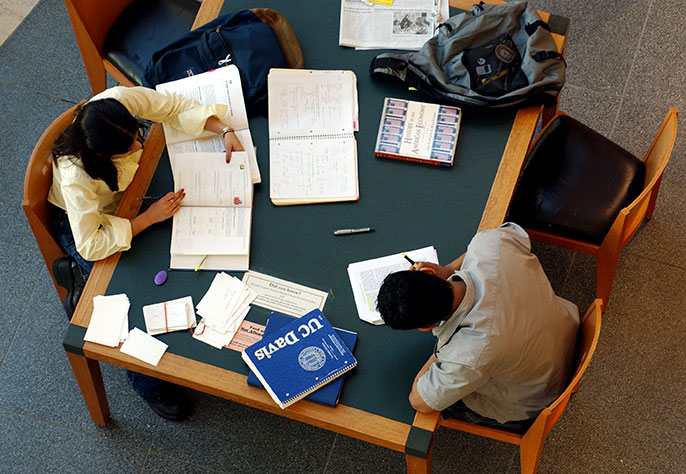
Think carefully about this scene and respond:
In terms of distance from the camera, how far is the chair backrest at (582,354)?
5.35 feet

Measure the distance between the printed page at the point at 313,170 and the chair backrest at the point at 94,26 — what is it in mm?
921

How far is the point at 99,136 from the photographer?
1827 millimetres

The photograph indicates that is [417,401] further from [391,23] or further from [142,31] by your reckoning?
[142,31]

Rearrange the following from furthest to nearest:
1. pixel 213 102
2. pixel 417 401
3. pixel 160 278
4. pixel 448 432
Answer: pixel 448 432 < pixel 213 102 < pixel 160 278 < pixel 417 401

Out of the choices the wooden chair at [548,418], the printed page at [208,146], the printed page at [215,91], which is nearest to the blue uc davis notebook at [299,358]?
the wooden chair at [548,418]

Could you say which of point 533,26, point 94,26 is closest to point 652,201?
point 533,26

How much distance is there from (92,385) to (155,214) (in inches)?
26.0

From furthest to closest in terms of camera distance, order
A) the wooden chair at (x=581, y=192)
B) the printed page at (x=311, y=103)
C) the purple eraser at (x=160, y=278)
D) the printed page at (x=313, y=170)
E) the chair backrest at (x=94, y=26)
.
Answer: the chair backrest at (x=94, y=26), the wooden chair at (x=581, y=192), the printed page at (x=311, y=103), the printed page at (x=313, y=170), the purple eraser at (x=160, y=278)

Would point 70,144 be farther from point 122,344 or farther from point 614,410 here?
point 614,410

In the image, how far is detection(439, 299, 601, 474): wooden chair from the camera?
1.64 m

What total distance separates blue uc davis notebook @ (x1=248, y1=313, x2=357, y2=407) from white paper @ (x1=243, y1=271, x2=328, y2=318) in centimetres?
5

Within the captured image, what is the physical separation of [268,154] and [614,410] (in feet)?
5.11

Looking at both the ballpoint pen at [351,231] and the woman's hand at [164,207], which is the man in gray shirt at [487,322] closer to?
the ballpoint pen at [351,231]

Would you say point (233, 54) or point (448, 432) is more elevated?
point (233, 54)
